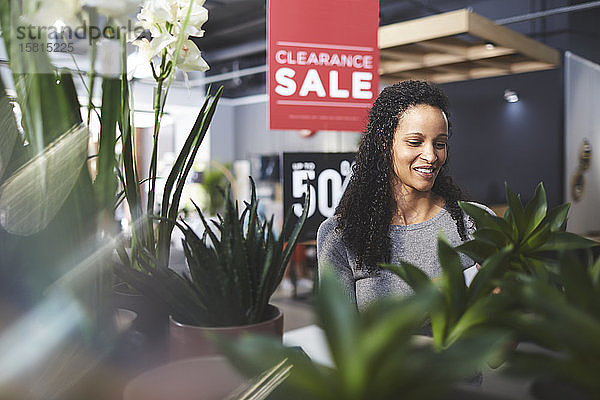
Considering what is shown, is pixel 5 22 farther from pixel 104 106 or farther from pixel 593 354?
pixel 593 354

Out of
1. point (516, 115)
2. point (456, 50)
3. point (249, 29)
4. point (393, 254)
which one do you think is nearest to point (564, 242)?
point (393, 254)

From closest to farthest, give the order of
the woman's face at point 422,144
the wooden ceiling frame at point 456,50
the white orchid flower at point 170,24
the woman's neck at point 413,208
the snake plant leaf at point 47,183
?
the snake plant leaf at point 47,183 < the white orchid flower at point 170,24 < the woman's face at point 422,144 < the woman's neck at point 413,208 < the wooden ceiling frame at point 456,50

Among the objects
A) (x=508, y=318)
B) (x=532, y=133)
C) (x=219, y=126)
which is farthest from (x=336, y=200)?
(x=219, y=126)

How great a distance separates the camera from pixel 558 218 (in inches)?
23.9

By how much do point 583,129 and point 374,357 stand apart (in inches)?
246

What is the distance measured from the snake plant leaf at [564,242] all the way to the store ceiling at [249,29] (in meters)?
4.23

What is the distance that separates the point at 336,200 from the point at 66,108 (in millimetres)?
1632

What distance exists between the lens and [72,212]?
55 cm

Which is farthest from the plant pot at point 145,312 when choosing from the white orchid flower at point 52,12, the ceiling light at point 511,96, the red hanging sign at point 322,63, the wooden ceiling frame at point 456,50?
the ceiling light at point 511,96

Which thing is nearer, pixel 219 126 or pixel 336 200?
pixel 336 200

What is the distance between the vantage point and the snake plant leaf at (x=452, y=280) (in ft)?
1.40

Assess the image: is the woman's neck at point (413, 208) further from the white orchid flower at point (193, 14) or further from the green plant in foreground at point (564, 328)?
the green plant in foreground at point (564, 328)

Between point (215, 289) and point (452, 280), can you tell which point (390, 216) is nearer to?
point (215, 289)

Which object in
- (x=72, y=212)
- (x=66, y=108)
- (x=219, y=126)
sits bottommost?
A: (x=72, y=212)
